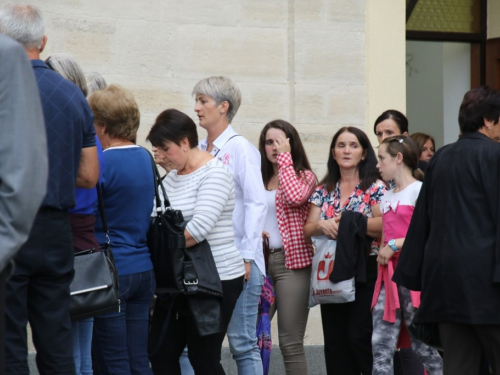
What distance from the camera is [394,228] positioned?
18.0ft

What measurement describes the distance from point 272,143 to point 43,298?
112 inches

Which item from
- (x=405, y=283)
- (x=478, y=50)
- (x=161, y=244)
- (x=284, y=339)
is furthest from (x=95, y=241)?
(x=478, y=50)

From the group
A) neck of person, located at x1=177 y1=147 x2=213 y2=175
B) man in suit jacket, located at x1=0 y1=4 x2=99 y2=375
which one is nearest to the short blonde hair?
neck of person, located at x1=177 y1=147 x2=213 y2=175

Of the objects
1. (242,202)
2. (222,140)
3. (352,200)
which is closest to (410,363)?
(352,200)

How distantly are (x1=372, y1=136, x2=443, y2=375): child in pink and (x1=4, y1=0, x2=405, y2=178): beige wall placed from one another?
2.26 metres

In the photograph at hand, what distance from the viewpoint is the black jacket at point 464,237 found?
14.1 feet

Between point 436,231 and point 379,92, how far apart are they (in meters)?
3.61

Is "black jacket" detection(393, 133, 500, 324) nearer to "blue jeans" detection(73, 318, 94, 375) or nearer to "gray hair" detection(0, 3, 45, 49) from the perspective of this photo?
"blue jeans" detection(73, 318, 94, 375)

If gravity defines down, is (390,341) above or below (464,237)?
below

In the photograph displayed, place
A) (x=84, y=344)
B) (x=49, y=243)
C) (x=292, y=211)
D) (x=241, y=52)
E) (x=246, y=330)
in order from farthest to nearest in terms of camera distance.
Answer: (x=241, y=52) → (x=292, y=211) → (x=246, y=330) → (x=84, y=344) → (x=49, y=243)

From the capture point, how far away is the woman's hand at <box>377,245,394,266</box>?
5461 millimetres

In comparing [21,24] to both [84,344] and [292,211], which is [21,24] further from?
[292,211]

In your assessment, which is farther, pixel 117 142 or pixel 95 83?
pixel 95 83

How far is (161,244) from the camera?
15.3 feet
